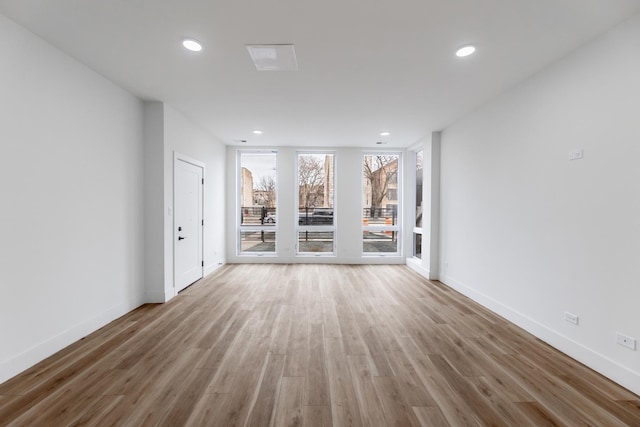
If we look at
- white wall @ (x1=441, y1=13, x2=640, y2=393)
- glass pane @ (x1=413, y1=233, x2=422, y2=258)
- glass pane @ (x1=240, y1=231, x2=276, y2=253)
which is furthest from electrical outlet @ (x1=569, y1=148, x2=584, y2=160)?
glass pane @ (x1=240, y1=231, x2=276, y2=253)

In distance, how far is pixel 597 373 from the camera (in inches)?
90.4

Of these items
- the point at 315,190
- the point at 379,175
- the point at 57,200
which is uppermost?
the point at 379,175

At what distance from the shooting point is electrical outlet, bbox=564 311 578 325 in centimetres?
254

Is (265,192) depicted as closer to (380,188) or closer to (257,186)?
(257,186)

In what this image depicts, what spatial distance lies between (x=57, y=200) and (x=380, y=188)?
5783 mm

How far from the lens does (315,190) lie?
680cm

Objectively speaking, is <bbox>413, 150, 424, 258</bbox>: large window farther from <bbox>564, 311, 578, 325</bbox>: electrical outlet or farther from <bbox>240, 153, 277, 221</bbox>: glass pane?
<bbox>564, 311, 578, 325</bbox>: electrical outlet

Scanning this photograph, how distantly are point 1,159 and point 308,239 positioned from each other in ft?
17.3

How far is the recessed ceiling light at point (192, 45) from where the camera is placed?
2.43 metres

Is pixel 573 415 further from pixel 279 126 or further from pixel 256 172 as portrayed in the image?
pixel 256 172

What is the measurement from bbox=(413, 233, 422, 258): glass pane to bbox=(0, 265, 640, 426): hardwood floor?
270 cm

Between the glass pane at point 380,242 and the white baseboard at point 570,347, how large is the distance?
293cm

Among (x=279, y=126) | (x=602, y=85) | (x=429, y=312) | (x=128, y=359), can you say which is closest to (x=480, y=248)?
(x=429, y=312)

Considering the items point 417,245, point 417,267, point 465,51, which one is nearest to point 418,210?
point 417,245
